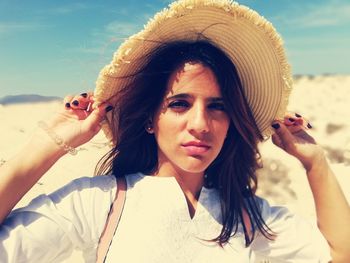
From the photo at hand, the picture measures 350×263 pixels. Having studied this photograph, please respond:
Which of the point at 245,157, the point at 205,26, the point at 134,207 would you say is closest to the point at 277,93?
the point at 245,157

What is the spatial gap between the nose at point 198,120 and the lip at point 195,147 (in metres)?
0.05

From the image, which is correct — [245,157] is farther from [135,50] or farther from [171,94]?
[135,50]

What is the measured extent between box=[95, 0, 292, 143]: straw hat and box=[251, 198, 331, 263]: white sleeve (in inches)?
20.0

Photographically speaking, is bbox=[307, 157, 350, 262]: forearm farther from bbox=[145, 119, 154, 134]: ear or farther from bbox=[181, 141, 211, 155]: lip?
bbox=[145, 119, 154, 134]: ear

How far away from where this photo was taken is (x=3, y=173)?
1641 millimetres

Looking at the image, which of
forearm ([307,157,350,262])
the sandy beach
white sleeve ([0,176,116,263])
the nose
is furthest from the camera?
the sandy beach

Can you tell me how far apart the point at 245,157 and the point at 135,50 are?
31.1 inches

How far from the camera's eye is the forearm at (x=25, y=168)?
1.62 m

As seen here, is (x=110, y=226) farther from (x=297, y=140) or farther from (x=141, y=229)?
(x=297, y=140)

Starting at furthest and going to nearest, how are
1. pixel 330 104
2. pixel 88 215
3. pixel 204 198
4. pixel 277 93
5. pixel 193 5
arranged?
pixel 330 104, pixel 277 93, pixel 204 198, pixel 193 5, pixel 88 215

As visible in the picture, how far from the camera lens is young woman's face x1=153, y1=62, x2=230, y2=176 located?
1.88m

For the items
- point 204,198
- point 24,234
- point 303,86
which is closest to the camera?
point 24,234

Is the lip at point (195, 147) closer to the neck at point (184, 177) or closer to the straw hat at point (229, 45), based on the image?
the neck at point (184, 177)

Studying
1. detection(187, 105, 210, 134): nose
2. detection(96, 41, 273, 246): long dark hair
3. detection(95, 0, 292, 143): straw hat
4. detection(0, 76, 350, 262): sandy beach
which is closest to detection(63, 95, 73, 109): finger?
detection(95, 0, 292, 143): straw hat
